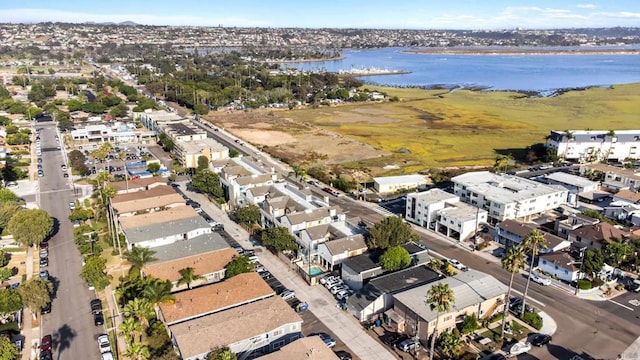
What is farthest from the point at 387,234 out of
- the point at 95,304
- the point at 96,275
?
the point at 95,304

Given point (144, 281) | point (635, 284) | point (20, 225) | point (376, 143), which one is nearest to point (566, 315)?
point (635, 284)

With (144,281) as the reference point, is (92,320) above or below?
below

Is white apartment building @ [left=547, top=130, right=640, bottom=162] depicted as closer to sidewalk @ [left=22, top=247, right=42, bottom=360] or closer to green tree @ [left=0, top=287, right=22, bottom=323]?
sidewalk @ [left=22, top=247, right=42, bottom=360]

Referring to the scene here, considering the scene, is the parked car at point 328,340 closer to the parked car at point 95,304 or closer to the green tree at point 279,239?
the green tree at point 279,239

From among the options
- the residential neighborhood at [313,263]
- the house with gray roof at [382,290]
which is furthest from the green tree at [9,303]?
the house with gray roof at [382,290]

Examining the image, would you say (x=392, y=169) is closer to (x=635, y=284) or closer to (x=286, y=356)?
(x=635, y=284)

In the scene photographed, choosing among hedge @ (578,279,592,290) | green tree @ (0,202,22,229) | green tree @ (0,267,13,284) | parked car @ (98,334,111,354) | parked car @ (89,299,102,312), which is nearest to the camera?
parked car @ (98,334,111,354)

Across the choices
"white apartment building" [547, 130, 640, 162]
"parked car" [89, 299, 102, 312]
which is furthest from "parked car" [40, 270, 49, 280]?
"white apartment building" [547, 130, 640, 162]
